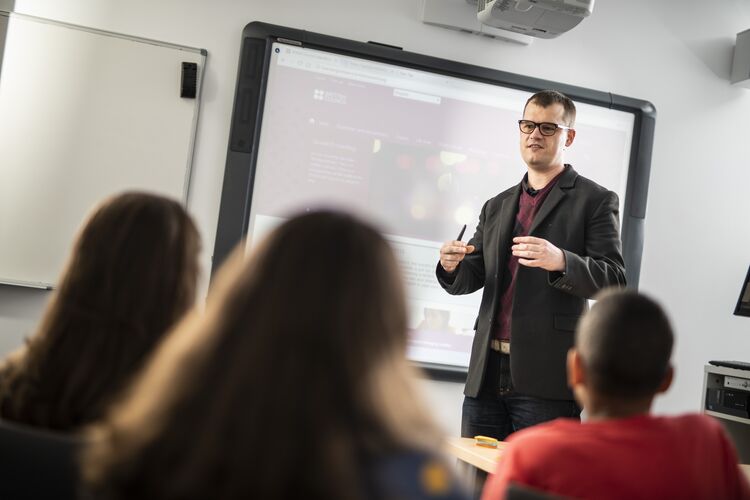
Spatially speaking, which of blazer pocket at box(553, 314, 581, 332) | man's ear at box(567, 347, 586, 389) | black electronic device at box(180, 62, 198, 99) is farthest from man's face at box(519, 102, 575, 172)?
black electronic device at box(180, 62, 198, 99)

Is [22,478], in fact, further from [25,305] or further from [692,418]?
[25,305]

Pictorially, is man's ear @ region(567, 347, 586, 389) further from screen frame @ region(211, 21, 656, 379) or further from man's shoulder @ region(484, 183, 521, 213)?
screen frame @ region(211, 21, 656, 379)

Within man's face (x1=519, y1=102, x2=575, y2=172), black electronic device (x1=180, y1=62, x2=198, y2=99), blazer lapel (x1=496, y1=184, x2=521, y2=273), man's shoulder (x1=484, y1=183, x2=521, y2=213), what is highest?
black electronic device (x1=180, y1=62, x2=198, y2=99)

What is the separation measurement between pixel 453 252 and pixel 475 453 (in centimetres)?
89

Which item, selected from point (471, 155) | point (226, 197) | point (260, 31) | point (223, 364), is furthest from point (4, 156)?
point (223, 364)

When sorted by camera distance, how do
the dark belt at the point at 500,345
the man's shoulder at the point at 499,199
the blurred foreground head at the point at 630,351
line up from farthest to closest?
the man's shoulder at the point at 499,199
the dark belt at the point at 500,345
the blurred foreground head at the point at 630,351

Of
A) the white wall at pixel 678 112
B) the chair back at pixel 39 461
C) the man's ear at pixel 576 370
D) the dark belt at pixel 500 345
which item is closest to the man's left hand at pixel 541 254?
the dark belt at pixel 500 345

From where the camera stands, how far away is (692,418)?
3.89ft

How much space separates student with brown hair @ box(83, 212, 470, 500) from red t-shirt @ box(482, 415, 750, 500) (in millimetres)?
471

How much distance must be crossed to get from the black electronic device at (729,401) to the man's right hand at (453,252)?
145cm

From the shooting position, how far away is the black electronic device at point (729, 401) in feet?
10.7

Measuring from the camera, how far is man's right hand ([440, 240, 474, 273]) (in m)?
2.66

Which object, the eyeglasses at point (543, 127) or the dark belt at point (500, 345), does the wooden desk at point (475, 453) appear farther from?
the eyeglasses at point (543, 127)

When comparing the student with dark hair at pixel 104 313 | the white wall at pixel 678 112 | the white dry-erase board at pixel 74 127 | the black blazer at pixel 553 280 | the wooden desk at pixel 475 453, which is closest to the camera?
the student with dark hair at pixel 104 313
